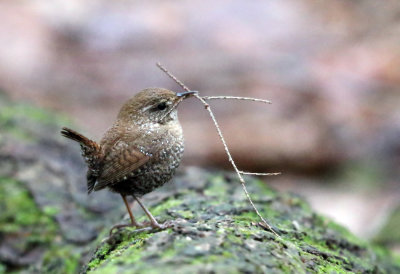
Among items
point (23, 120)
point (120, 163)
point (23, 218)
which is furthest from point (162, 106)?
point (23, 120)

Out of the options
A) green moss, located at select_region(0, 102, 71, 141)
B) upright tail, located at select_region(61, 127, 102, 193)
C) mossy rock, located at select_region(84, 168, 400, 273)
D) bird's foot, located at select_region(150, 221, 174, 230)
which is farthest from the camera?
green moss, located at select_region(0, 102, 71, 141)

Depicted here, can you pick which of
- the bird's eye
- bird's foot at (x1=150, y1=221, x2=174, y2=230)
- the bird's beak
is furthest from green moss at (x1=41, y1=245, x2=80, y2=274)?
the bird's beak

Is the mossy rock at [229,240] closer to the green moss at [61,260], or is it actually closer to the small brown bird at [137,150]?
the small brown bird at [137,150]

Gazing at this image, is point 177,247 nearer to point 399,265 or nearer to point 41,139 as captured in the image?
point 399,265

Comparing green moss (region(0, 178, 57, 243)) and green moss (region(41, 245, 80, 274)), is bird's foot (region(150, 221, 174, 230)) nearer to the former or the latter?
green moss (region(41, 245, 80, 274))

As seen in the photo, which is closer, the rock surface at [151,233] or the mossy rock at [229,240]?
the mossy rock at [229,240]

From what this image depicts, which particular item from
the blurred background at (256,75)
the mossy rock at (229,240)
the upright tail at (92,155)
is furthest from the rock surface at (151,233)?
the blurred background at (256,75)
